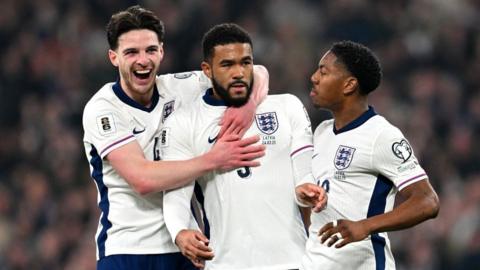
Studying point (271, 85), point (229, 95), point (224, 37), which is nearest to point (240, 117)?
point (229, 95)

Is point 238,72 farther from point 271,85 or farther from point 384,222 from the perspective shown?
point 271,85

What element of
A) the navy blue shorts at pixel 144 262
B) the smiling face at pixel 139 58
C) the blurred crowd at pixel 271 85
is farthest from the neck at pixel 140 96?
the blurred crowd at pixel 271 85

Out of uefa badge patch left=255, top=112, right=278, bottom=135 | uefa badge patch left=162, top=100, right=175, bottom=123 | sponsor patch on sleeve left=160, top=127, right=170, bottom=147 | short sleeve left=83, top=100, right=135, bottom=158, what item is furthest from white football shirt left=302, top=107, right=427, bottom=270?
short sleeve left=83, top=100, right=135, bottom=158

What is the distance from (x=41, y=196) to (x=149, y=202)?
5.19 meters

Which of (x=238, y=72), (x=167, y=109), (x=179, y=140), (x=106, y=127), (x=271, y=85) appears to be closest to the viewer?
(x=238, y=72)

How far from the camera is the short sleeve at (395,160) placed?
486 cm

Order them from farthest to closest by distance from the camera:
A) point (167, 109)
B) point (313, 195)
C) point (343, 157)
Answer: point (167, 109), point (343, 157), point (313, 195)

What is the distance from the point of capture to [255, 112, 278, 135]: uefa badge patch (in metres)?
5.16

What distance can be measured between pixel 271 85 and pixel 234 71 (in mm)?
5953

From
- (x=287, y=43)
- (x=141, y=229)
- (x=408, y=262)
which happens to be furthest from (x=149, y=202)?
(x=287, y=43)

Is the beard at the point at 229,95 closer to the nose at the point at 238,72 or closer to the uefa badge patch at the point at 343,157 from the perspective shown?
the nose at the point at 238,72

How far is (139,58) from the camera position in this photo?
5.39 meters

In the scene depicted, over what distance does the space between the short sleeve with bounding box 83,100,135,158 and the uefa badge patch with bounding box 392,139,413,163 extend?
122cm

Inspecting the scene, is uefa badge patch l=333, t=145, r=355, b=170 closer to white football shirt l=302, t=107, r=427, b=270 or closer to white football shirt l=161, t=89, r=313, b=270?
white football shirt l=302, t=107, r=427, b=270
